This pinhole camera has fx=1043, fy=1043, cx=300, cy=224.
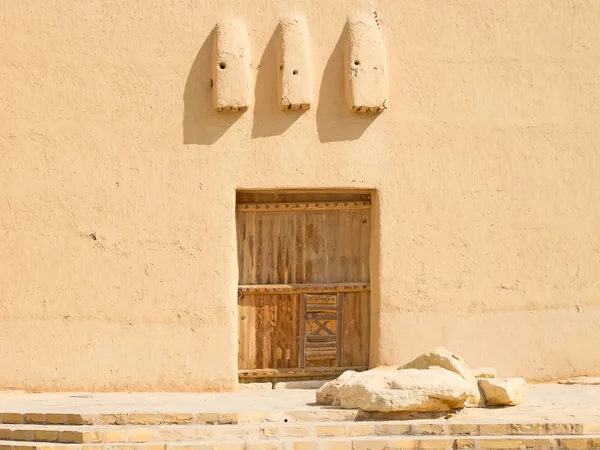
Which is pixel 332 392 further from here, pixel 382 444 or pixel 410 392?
pixel 382 444

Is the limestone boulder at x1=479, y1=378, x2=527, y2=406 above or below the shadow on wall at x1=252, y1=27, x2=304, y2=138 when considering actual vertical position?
below

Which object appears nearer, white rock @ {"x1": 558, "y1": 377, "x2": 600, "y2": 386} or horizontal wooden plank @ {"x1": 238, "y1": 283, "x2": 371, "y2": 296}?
white rock @ {"x1": 558, "y1": 377, "x2": 600, "y2": 386}

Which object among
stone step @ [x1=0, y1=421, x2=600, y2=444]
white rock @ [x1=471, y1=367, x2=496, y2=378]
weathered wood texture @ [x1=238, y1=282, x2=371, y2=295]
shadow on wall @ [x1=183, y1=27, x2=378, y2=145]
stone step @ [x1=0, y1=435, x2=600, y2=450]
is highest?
shadow on wall @ [x1=183, y1=27, x2=378, y2=145]

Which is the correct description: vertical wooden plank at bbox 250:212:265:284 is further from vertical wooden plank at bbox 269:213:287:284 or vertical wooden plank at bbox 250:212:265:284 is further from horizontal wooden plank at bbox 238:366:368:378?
horizontal wooden plank at bbox 238:366:368:378

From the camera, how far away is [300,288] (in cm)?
817

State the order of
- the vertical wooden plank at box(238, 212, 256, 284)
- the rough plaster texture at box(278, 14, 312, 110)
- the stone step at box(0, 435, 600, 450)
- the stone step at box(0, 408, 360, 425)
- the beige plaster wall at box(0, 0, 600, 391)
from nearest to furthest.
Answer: the stone step at box(0, 435, 600, 450) → the stone step at box(0, 408, 360, 425) → the beige plaster wall at box(0, 0, 600, 391) → the rough plaster texture at box(278, 14, 312, 110) → the vertical wooden plank at box(238, 212, 256, 284)

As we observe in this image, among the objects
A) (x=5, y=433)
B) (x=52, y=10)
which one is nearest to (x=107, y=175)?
(x=52, y=10)

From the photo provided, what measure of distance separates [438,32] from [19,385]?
419cm

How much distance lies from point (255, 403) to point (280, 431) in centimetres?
86

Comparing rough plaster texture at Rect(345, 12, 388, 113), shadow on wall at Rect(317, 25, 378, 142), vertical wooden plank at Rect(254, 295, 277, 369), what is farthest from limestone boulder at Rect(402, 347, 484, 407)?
rough plaster texture at Rect(345, 12, 388, 113)

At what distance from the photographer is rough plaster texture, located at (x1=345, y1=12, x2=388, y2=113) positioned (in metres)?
7.98

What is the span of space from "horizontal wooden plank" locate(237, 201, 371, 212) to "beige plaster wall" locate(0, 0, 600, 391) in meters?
0.25

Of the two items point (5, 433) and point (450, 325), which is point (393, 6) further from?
point (5, 433)

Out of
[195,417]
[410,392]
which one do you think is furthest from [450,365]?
[195,417]
